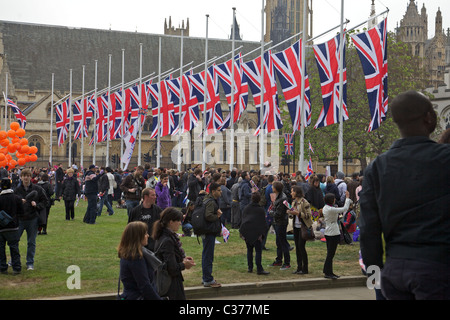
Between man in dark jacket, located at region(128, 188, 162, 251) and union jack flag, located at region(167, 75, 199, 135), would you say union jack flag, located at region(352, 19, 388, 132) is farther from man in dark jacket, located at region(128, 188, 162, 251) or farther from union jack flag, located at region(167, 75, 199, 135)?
union jack flag, located at region(167, 75, 199, 135)

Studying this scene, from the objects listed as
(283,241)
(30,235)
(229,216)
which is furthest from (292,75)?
(30,235)

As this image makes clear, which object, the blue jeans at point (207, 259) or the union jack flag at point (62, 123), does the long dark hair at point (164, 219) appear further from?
the union jack flag at point (62, 123)

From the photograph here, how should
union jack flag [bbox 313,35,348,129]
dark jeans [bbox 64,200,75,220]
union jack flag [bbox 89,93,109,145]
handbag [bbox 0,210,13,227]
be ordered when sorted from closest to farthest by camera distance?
Answer: handbag [bbox 0,210,13,227]
dark jeans [bbox 64,200,75,220]
union jack flag [bbox 313,35,348,129]
union jack flag [bbox 89,93,109,145]

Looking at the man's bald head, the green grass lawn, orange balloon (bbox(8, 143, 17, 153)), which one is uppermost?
orange balloon (bbox(8, 143, 17, 153))

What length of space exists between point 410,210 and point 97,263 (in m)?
9.26

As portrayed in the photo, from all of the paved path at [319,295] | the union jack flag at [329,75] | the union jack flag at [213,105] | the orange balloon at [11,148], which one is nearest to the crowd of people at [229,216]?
the paved path at [319,295]

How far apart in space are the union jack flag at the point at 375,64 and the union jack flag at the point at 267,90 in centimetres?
497

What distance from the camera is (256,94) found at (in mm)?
26531

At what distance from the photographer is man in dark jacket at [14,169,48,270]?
11.2 metres

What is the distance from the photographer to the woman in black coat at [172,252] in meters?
6.48

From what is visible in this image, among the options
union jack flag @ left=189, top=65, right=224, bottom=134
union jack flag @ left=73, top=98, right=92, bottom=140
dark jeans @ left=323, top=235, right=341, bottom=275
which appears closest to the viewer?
dark jeans @ left=323, top=235, right=341, bottom=275

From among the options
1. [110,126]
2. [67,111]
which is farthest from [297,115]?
[67,111]

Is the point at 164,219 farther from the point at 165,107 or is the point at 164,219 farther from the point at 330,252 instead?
the point at 165,107

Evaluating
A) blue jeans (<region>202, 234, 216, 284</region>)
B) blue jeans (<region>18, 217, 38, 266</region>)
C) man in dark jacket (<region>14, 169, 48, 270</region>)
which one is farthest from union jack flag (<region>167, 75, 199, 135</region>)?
blue jeans (<region>202, 234, 216, 284</region>)
